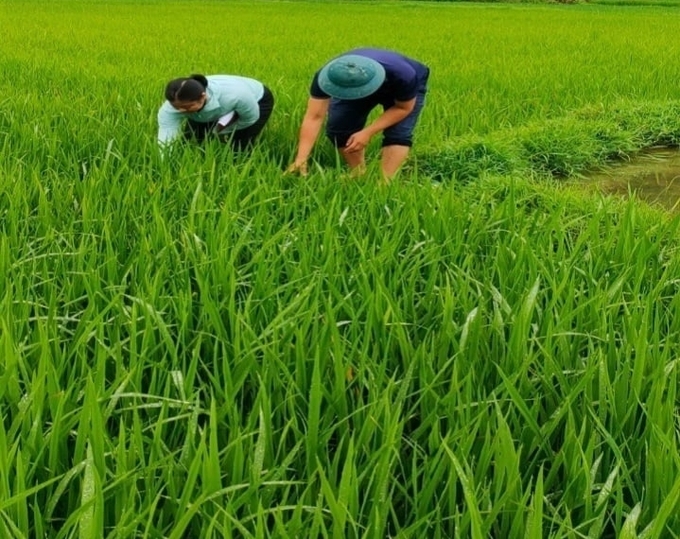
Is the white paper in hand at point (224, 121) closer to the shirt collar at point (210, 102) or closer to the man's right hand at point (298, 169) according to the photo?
the shirt collar at point (210, 102)

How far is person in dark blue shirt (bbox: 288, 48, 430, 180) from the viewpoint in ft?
9.34

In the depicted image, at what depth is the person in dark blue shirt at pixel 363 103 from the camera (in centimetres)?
285

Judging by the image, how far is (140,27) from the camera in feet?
32.2

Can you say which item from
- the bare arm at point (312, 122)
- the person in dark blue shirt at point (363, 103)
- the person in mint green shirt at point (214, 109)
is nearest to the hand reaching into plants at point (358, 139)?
the person in dark blue shirt at point (363, 103)

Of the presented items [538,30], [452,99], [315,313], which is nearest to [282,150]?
[452,99]

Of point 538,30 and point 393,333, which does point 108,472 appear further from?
point 538,30

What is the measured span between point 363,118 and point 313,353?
213cm

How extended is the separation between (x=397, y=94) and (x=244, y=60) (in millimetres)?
3498

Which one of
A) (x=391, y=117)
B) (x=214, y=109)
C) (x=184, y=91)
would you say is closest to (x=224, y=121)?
(x=214, y=109)

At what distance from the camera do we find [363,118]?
3297 millimetres

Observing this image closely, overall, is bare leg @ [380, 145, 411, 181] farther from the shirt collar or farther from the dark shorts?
the shirt collar

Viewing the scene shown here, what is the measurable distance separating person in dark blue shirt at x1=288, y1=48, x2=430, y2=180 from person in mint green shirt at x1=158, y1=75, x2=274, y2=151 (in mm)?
332

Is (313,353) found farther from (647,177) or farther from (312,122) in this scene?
(647,177)

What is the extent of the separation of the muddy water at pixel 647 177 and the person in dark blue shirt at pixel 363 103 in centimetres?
100
